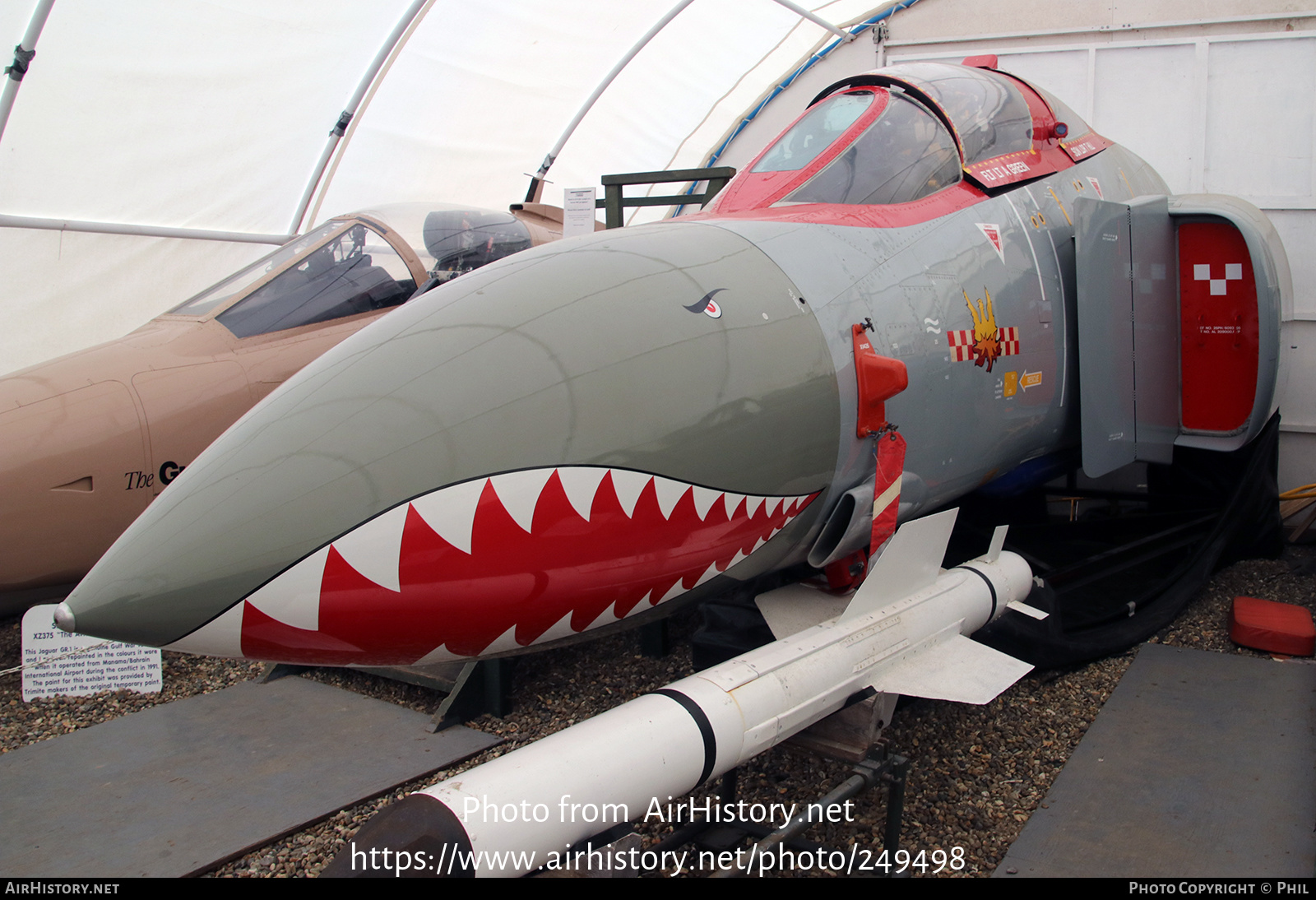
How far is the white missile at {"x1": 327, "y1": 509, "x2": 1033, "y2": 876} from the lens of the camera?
5.83ft

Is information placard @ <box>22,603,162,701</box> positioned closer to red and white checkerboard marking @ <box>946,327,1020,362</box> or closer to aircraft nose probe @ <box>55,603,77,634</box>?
aircraft nose probe @ <box>55,603,77,634</box>

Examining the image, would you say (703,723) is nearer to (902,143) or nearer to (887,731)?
(887,731)

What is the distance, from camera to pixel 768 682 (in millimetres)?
2395

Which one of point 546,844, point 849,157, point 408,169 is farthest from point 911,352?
point 408,169

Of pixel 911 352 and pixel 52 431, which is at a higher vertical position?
pixel 911 352

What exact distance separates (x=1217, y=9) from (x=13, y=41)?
816 centimetres

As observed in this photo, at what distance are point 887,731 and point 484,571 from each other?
2.12 m

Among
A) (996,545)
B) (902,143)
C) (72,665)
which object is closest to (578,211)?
(902,143)

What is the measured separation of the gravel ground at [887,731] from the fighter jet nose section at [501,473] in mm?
1181

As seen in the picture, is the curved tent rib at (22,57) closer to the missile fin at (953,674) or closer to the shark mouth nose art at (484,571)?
the shark mouth nose art at (484,571)

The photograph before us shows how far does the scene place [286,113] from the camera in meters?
7.34

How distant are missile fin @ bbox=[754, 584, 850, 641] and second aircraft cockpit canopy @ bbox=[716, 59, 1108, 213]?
4.22 feet

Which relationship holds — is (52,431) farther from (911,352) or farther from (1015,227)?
(1015,227)

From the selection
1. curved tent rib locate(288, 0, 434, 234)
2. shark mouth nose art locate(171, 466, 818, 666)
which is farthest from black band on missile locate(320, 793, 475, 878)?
curved tent rib locate(288, 0, 434, 234)
